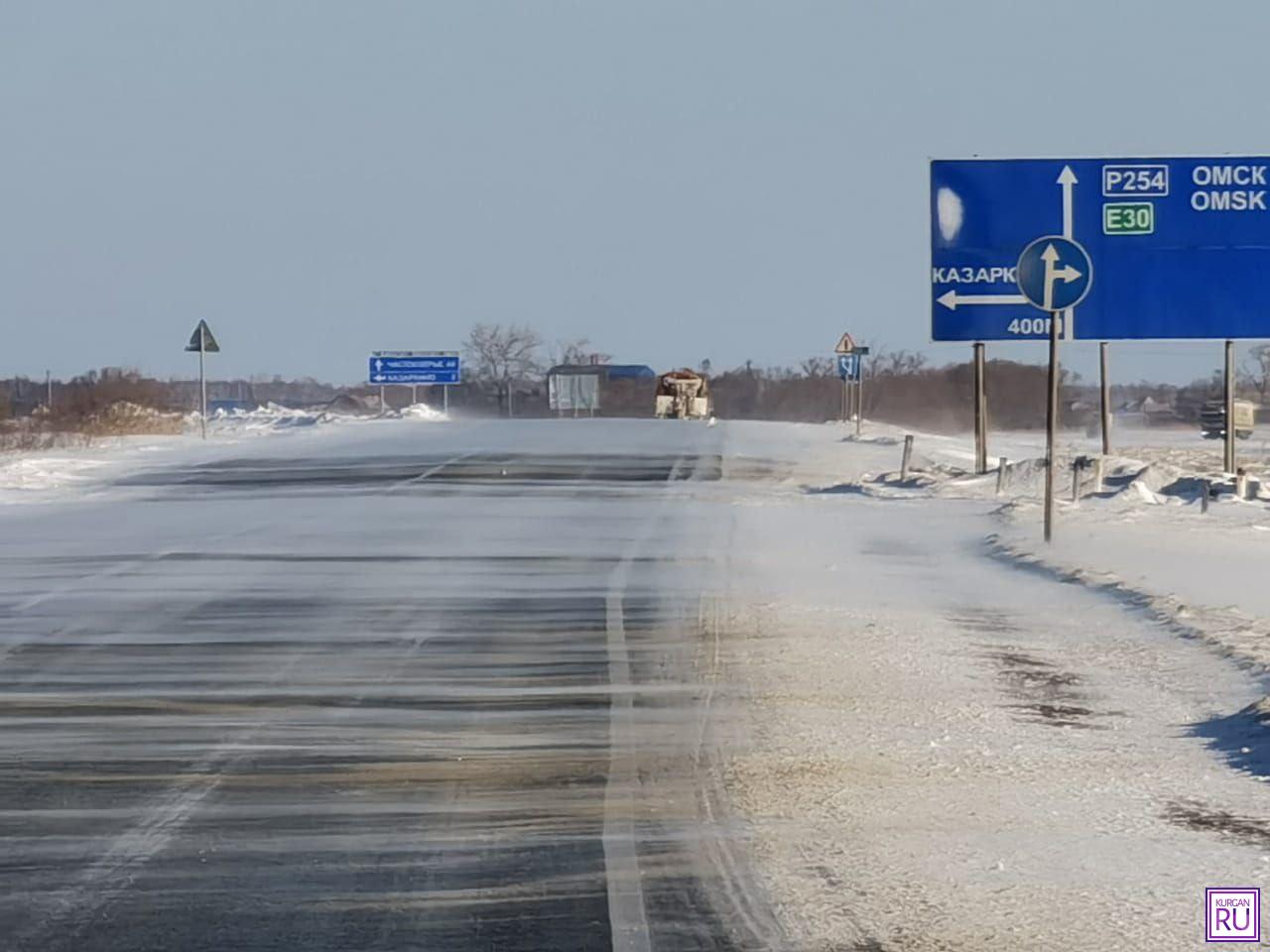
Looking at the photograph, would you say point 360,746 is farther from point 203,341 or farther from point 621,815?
point 203,341

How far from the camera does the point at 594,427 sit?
5969cm

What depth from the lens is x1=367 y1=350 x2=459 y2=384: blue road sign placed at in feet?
295

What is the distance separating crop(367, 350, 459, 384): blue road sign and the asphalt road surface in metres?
66.9

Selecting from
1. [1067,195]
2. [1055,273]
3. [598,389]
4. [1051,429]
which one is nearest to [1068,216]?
[1067,195]

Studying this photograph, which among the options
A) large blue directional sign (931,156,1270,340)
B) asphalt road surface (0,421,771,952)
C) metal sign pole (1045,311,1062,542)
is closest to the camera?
asphalt road surface (0,421,771,952)

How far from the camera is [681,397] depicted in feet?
278

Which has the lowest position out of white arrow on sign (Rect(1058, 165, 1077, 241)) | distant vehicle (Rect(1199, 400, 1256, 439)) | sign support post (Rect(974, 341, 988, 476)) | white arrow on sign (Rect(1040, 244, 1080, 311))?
distant vehicle (Rect(1199, 400, 1256, 439))

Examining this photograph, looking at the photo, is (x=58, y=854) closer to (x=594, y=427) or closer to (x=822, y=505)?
(x=822, y=505)

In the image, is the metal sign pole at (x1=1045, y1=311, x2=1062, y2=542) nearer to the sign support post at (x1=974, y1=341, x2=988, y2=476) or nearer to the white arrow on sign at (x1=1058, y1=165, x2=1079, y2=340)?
the white arrow on sign at (x1=1058, y1=165, x2=1079, y2=340)

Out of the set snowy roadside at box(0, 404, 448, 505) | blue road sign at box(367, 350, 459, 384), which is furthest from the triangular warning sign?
blue road sign at box(367, 350, 459, 384)

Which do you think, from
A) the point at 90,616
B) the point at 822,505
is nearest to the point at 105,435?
the point at 822,505

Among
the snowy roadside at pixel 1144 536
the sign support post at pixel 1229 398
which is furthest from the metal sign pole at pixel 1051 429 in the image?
the sign support post at pixel 1229 398

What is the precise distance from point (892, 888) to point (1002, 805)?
1585 mm

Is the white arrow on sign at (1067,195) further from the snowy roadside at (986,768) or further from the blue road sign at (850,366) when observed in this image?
the blue road sign at (850,366)
